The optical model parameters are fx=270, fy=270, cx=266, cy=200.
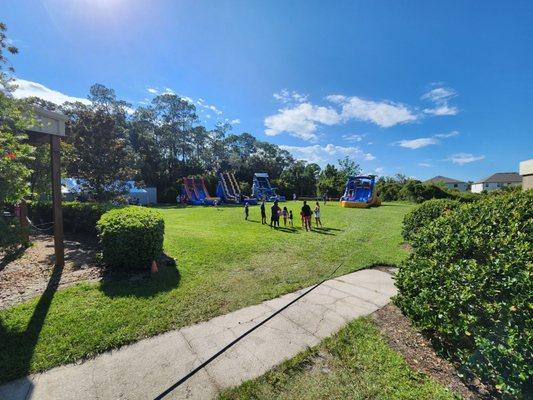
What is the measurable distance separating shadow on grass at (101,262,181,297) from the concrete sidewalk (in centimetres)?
168

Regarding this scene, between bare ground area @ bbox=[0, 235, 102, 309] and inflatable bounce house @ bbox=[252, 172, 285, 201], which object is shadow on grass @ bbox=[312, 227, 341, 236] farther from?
inflatable bounce house @ bbox=[252, 172, 285, 201]

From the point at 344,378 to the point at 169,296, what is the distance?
3.37m

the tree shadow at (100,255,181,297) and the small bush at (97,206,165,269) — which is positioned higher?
the small bush at (97,206,165,269)

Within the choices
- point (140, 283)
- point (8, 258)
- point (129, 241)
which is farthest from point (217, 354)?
point (8, 258)

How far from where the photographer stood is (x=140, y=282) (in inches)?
222

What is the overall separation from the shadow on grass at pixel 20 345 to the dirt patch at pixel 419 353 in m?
4.48

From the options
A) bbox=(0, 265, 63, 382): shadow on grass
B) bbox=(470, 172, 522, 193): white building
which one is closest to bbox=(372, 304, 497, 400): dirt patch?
bbox=(0, 265, 63, 382): shadow on grass

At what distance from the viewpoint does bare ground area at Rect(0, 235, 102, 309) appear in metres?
5.25

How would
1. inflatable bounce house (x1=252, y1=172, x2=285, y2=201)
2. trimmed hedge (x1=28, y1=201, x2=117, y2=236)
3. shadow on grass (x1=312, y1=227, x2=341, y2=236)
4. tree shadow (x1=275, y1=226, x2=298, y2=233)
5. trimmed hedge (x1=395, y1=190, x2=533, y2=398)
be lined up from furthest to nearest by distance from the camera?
inflatable bounce house (x1=252, y1=172, x2=285, y2=201), tree shadow (x1=275, y1=226, x2=298, y2=233), shadow on grass (x1=312, y1=227, x2=341, y2=236), trimmed hedge (x1=28, y1=201, x2=117, y2=236), trimmed hedge (x1=395, y1=190, x2=533, y2=398)

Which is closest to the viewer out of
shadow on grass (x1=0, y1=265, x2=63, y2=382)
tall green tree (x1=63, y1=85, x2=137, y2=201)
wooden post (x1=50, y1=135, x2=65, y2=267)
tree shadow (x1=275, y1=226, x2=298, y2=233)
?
shadow on grass (x1=0, y1=265, x2=63, y2=382)

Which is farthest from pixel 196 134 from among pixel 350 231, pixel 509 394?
pixel 509 394

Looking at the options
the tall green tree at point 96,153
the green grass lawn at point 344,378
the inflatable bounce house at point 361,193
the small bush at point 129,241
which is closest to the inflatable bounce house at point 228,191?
the inflatable bounce house at point 361,193

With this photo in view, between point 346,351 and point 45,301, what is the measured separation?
5119 mm

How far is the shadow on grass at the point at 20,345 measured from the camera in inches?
119
